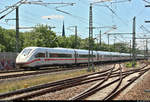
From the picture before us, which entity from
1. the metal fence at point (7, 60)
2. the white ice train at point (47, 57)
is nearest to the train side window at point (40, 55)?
the white ice train at point (47, 57)

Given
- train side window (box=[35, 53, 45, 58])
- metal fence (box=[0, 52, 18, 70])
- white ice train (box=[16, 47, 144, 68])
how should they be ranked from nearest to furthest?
white ice train (box=[16, 47, 144, 68])
train side window (box=[35, 53, 45, 58])
metal fence (box=[0, 52, 18, 70])

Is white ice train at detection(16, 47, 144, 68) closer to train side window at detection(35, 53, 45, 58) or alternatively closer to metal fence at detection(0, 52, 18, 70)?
train side window at detection(35, 53, 45, 58)

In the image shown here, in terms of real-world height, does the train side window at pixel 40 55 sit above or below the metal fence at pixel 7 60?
above

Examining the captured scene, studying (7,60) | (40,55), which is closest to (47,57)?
(40,55)

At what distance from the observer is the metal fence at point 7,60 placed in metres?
30.2

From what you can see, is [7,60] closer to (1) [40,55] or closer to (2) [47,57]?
(1) [40,55]

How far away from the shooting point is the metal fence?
99.0 feet

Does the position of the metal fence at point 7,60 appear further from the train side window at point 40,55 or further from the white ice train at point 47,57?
the train side window at point 40,55

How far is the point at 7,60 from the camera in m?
31.0

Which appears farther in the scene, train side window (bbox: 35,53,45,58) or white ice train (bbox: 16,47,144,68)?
train side window (bbox: 35,53,45,58)

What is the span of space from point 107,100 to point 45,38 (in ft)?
180

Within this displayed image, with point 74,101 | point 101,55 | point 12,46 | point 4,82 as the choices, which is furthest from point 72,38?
point 74,101

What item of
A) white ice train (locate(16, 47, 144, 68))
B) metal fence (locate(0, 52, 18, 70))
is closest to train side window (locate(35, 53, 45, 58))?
white ice train (locate(16, 47, 144, 68))

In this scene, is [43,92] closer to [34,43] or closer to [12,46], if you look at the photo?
[34,43]
